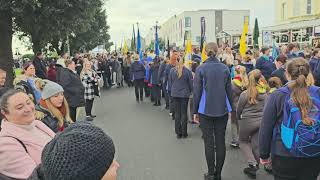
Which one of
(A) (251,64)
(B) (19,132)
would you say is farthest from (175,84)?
(B) (19,132)

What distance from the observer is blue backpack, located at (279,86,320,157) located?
353 centimetres

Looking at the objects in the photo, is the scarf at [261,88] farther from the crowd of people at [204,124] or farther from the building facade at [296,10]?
the building facade at [296,10]

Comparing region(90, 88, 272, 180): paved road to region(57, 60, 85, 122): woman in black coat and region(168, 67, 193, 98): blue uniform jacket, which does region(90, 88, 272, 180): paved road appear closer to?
region(168, 67, 193, 98): blue uniform jacket

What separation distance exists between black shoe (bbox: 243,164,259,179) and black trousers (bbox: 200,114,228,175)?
433 millimetres

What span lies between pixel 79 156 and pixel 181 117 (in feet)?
24.7

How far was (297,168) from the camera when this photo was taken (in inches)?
145

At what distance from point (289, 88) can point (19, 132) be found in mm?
2379

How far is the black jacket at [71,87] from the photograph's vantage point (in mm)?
8719

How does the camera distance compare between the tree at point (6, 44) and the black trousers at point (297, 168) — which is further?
the tree at point (6, 44)

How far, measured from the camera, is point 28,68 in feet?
25.2

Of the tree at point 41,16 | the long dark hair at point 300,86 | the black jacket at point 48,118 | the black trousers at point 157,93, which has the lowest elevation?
the black trousers at point 157,93

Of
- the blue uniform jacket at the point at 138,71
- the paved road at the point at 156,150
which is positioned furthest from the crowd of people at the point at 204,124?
the blue uniform jacket at the point at 138,71

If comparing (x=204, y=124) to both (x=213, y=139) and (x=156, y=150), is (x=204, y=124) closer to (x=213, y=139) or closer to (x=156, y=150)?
(x=213, y=139)

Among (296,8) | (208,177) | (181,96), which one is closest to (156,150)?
(181,96)
